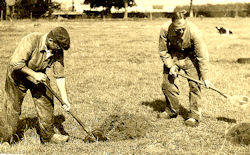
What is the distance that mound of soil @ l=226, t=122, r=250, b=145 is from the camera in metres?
5.78

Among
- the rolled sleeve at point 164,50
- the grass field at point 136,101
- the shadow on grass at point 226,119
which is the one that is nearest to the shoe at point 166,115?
the grass field at point 136,101

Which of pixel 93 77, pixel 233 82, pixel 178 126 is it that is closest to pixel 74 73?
pixel 93 77

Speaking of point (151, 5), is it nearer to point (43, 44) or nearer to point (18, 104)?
point (18, 104)

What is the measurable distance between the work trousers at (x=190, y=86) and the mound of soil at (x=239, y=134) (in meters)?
0.88

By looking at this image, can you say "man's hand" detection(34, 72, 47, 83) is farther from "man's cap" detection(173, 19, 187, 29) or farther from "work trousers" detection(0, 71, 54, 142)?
"man's cap" detection(173, 19, 187, 29)

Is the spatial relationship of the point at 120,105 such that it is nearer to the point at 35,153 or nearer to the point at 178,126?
the point at 178,126

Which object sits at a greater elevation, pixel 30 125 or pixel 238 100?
pixel 238 100

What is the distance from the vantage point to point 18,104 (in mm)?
5453

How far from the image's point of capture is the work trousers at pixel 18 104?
17.5 feet

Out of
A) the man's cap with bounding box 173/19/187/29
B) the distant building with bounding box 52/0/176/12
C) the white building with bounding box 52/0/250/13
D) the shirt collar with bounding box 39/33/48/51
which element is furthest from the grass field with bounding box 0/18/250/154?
the distant building with bounding box 52/0/176/12

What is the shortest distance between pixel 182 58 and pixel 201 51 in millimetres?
491

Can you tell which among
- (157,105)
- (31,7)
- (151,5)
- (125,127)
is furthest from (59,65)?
(151,5)

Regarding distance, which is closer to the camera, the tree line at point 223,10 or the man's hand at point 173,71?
the man's hand at point 173,71

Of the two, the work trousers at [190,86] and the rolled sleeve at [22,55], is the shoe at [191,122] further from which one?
the rolled sleeve at [22,55]
